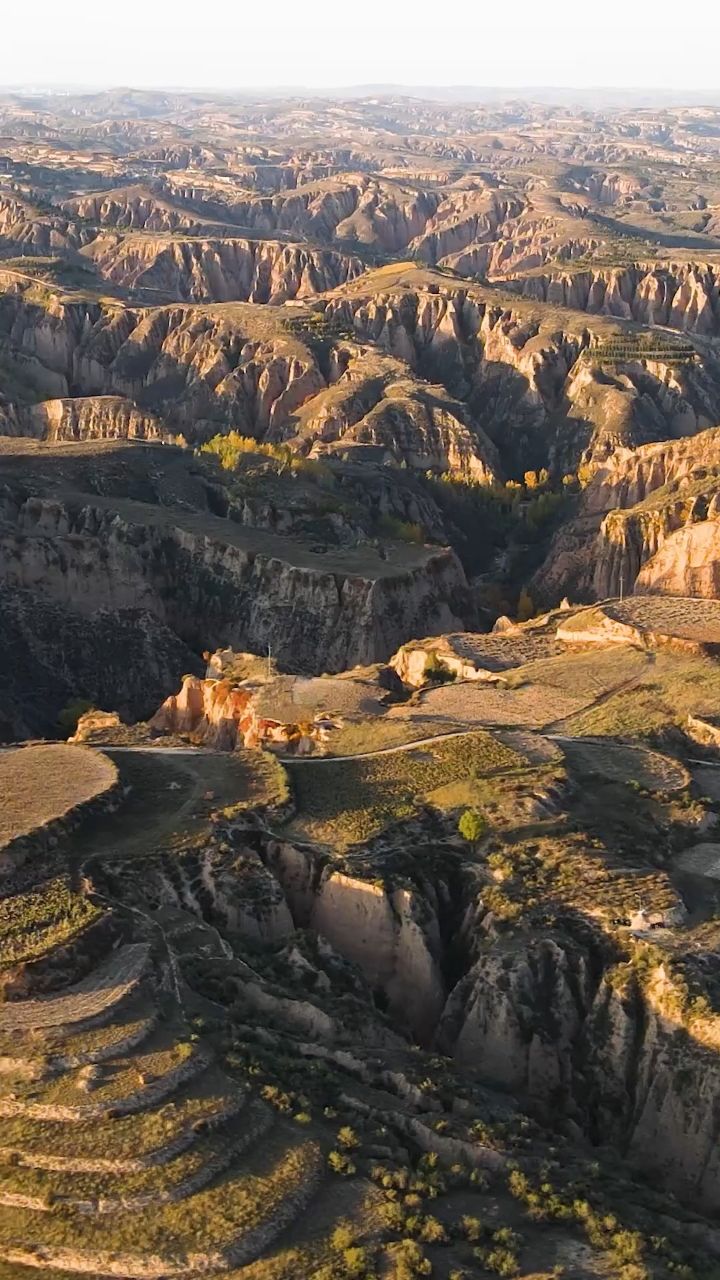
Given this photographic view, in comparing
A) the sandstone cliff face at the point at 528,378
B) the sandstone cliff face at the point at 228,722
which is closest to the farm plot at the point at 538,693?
the sandstone cliff face at the point at 228,722

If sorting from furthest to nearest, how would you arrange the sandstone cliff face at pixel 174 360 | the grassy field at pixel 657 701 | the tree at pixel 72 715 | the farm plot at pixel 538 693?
the sandstone cliff face at pixel 174 360
the tree at pixel 72 715
the farm plot at pixel 538 693
the grassy field at pixel 657 701

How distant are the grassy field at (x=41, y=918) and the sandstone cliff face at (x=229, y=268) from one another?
152 metres

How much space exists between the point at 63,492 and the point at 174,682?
16429 mm

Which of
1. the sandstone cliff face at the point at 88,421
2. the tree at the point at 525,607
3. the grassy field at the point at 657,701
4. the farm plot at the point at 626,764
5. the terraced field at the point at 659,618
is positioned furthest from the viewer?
the sandstone cliff face at the point at 88,421

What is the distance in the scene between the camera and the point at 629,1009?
32.3m

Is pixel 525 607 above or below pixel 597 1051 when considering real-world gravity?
below

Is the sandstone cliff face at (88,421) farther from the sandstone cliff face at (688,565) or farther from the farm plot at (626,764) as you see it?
the farm plot at (626,764)

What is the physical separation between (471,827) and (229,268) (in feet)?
513

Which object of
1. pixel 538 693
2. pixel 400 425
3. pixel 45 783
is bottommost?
pixel 400 425

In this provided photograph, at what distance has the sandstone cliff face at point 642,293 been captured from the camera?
533ft

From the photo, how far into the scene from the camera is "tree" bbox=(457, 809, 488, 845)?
37.8 meters

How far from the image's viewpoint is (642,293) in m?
164

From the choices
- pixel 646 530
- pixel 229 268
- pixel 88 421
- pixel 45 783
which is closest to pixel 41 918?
pixel 45 783

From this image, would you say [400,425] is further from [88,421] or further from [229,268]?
[229,268]
